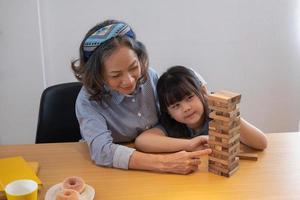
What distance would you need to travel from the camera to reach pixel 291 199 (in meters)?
1.23

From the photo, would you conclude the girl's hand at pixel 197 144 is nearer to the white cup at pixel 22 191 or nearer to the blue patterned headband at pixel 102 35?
the blue patterned headband at pixel 102 35

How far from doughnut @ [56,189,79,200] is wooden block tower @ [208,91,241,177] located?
479 millimetres

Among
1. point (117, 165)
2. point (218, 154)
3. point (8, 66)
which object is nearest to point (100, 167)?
point (117, 165)

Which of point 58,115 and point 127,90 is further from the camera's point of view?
point 58,115

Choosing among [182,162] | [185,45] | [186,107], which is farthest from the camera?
[185,45]

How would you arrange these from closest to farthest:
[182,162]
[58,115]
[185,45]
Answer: [182,162]
[58,115]
[185,45]

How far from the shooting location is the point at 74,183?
4.24 ft

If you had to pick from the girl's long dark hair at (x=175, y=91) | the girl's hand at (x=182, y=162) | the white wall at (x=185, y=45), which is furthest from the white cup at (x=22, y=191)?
the white wall at (x=185, y=45)

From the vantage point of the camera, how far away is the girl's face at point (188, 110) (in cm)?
164

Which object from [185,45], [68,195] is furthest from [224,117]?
[185,45]

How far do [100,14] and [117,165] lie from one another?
143 cm

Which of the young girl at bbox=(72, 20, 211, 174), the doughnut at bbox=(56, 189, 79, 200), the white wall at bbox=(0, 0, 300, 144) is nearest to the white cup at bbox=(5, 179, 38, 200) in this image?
the doughnut at bbox=(56, 189, 79, 200)

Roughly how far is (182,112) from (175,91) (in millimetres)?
90

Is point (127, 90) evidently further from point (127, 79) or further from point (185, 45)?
point (185, 45)
